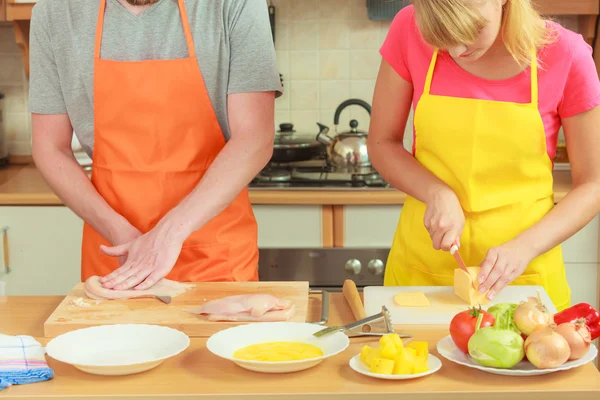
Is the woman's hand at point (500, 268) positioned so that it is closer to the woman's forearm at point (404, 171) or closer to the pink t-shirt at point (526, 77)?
the woman's forearm at point (404, 171)

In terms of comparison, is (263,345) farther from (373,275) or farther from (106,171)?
(373,275)

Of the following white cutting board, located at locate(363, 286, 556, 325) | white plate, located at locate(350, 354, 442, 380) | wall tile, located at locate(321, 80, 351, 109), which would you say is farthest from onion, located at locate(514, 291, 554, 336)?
wall tile, located at locate(321, 80, 351, 109)

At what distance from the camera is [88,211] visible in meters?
1.75

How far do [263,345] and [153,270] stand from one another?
0.34m

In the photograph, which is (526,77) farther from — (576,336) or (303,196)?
(303,196)

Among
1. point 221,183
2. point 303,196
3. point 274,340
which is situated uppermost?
point 221,183

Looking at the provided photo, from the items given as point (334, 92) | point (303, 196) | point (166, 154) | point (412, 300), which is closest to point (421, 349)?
point (412, 300)

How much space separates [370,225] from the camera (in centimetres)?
257

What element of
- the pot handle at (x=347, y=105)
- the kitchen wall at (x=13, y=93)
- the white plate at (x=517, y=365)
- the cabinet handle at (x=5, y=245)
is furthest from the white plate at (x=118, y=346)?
the kitchen wall at (x=13, y=93)

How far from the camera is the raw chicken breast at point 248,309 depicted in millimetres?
1379

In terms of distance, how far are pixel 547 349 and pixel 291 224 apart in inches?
59.3

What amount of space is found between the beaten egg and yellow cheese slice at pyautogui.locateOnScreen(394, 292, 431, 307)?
269mm

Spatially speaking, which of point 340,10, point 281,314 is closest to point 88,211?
point 281,314

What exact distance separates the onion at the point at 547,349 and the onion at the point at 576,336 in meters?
0.01
